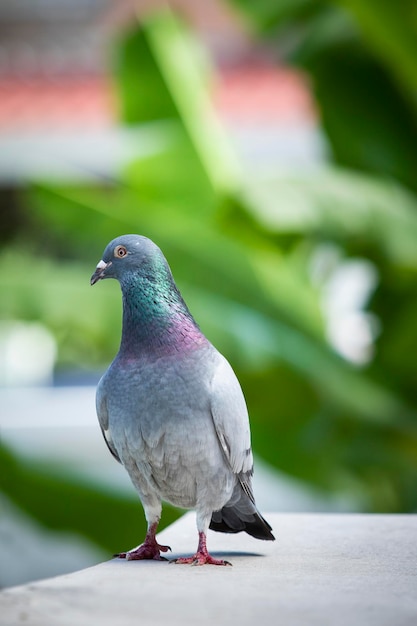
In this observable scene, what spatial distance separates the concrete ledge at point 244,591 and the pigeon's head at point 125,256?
0.32 m

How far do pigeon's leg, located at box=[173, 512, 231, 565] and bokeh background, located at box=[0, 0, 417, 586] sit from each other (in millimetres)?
1089

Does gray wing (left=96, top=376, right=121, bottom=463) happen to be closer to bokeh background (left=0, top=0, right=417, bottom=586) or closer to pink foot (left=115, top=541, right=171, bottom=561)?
pink foot (left=115, top=541, right=171, bottom=561)

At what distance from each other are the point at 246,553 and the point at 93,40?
473 cm

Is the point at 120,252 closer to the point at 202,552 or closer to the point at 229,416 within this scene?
the point at 229,416

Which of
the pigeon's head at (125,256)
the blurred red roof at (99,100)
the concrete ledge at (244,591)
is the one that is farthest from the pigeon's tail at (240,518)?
the blurred red roof at (99,100)

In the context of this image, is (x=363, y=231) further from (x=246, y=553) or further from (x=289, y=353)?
(x=246, y=553)

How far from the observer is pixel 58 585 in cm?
96

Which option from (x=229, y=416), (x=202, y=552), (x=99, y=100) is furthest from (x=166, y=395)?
(x=99, y=100)

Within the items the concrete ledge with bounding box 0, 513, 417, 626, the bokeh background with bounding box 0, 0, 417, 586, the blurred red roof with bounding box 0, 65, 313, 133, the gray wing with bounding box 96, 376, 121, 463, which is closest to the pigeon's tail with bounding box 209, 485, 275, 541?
the concrete ledge with bounding box 0, 513, 417, 626

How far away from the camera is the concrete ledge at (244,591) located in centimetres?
87

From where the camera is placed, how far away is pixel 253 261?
2.50 meters

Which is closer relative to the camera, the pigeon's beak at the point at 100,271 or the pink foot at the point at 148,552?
the pigeon's beak at the point at 100,271

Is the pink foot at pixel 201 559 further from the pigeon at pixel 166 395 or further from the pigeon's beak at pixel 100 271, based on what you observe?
the pigeon's beak at pixel 100 271

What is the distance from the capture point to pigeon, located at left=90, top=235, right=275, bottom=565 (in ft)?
3.31
